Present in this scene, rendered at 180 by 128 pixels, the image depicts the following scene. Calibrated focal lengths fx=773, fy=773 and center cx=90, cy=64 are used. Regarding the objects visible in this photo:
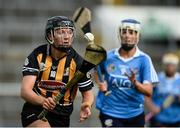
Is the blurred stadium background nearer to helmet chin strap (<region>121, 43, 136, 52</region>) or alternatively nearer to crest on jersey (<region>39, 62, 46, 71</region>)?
helmet chin strap (<region>121, 43, 136, 52</region>)

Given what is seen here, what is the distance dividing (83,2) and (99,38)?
4.19ft

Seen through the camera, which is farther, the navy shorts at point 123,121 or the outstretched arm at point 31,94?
the navy shorts at point 123,121

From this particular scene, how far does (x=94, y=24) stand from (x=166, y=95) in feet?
20.2

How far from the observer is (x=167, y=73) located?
13.0 meters

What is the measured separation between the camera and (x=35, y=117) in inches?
291

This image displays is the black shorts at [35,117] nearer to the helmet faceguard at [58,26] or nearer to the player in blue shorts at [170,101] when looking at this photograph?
the helmet faceguard at [58,26]

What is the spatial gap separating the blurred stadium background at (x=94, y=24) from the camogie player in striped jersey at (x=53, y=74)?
9944 millimetres

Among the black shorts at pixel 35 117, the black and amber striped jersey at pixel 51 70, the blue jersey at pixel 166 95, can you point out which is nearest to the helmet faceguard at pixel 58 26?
the black and amber striped jersey at pixel 51 70

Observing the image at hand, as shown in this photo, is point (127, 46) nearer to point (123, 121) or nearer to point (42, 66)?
point (123, 121)

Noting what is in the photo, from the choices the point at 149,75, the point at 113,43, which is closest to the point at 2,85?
the point at 113,43

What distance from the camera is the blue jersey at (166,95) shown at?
12.9 meters

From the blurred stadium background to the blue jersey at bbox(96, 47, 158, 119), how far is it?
8319mm

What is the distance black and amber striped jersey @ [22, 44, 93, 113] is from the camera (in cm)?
737

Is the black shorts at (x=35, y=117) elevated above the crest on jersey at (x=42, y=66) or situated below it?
below
